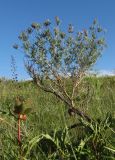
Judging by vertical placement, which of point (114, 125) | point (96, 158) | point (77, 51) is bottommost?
point (96, 158)

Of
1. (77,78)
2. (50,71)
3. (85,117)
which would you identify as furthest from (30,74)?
(85,117)

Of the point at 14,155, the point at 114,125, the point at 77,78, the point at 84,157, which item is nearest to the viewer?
the point at 14,155

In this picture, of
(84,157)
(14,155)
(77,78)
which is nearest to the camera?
(14,155)

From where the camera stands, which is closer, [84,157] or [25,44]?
[84,157]

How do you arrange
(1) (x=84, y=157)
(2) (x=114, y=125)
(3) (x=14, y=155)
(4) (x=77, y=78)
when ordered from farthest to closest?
(4) (x=77, y=78) < (2) (x=114, y=125) < (1) (x=84, y=157) < (3) (x=14, y=155)

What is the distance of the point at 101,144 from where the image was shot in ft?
7.25

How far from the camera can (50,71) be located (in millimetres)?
12023

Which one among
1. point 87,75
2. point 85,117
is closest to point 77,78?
point 87,75

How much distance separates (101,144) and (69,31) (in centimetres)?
1032

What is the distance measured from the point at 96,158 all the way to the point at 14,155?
1.38ft

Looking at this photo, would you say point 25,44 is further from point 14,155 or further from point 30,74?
point 14,155

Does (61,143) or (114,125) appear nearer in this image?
(61,143)

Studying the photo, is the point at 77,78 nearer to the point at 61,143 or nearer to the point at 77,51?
the point at 77,51

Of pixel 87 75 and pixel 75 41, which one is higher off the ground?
pixel 75 41
